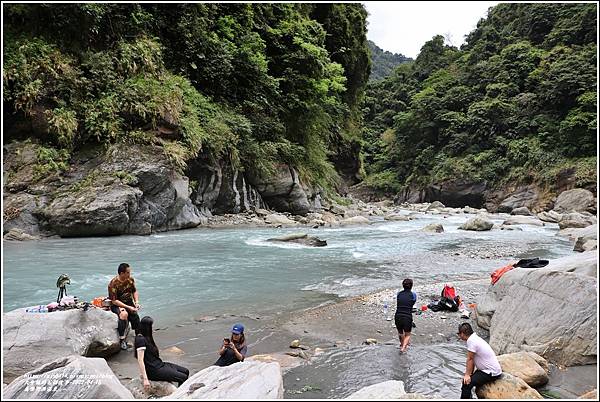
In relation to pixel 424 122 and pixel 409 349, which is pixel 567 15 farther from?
pixel 409 349

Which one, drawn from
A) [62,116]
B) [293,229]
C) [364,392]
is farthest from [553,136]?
[364,392]

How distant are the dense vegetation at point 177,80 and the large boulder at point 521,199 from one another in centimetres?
1782

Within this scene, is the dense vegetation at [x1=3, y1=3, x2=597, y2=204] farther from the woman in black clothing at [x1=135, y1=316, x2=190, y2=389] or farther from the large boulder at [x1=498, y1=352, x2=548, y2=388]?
the large boulder at [x1=498, y1=352, x2=548, y2=388]

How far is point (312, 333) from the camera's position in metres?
6.33

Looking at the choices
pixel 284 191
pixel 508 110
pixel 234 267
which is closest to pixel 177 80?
pixel 284 191

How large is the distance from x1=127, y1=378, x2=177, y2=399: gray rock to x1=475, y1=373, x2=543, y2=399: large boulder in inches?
122

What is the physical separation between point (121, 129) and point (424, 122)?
40426mm

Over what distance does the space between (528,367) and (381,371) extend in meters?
1.58

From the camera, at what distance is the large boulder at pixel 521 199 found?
3550 centimetres

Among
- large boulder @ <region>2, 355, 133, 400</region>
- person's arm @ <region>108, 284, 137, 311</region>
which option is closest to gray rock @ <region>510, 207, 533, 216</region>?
person's arm @ <region>108, 284, 137, 311</region>

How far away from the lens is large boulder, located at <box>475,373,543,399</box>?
3.90 meters

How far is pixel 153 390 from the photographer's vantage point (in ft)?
14.0

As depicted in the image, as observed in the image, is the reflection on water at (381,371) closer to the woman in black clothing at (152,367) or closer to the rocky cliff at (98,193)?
the woman in black clothing at (152,367)

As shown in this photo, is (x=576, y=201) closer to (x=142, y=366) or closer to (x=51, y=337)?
(x=142, y=366)
